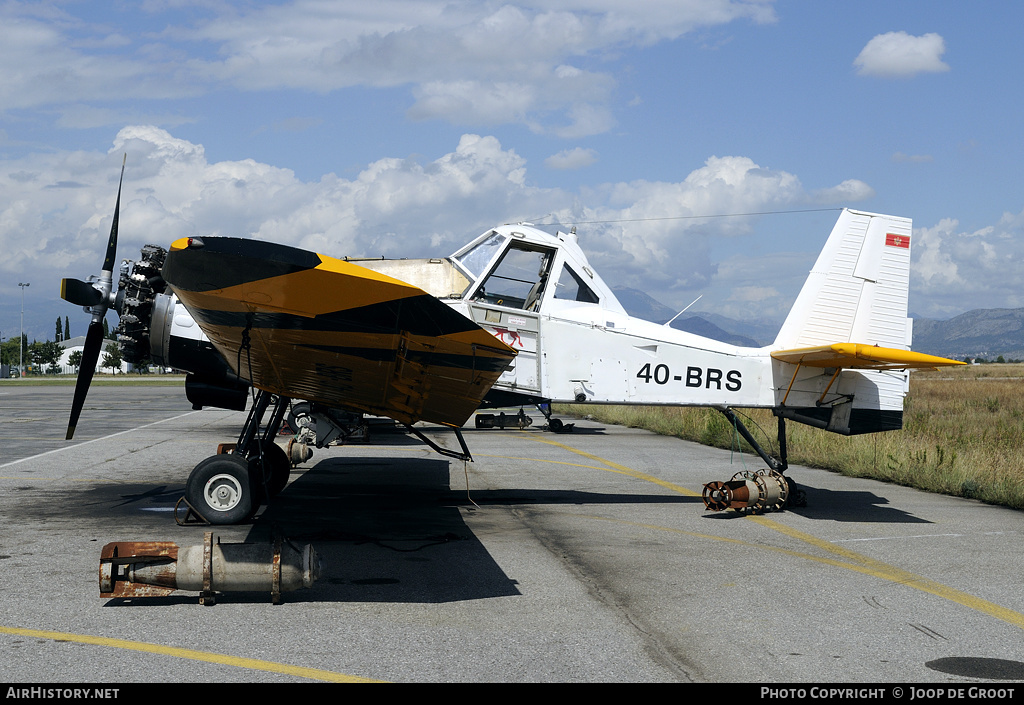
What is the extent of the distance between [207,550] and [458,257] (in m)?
5.09

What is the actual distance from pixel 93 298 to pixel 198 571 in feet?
15.0

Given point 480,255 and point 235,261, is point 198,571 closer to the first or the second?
point 235,261

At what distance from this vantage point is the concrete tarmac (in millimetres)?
4930

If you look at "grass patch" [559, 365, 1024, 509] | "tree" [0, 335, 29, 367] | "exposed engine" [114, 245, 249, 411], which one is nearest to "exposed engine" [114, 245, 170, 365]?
"exposed engine" [114, 245, 249, 411]

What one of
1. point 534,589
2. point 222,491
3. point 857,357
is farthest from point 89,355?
point 857,357

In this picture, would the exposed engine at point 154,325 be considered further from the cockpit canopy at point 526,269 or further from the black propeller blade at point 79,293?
the cockpit canopy at point 526,269

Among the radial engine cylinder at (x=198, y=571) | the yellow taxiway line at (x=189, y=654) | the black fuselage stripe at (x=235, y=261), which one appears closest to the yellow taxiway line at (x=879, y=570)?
the radial engine cylinder at (x=198, y=571)

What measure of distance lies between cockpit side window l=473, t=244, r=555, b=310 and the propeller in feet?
14.4

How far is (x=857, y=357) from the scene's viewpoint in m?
9.95

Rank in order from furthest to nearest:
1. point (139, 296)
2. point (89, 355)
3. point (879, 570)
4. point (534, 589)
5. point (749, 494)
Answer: point (749, 494), point (89, 355), point (139, 296), point (879, 570), point (534, 589)

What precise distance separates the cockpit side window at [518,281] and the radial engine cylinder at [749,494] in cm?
348

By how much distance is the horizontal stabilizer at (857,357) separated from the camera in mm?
9547

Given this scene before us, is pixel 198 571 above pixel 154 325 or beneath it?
beneath
